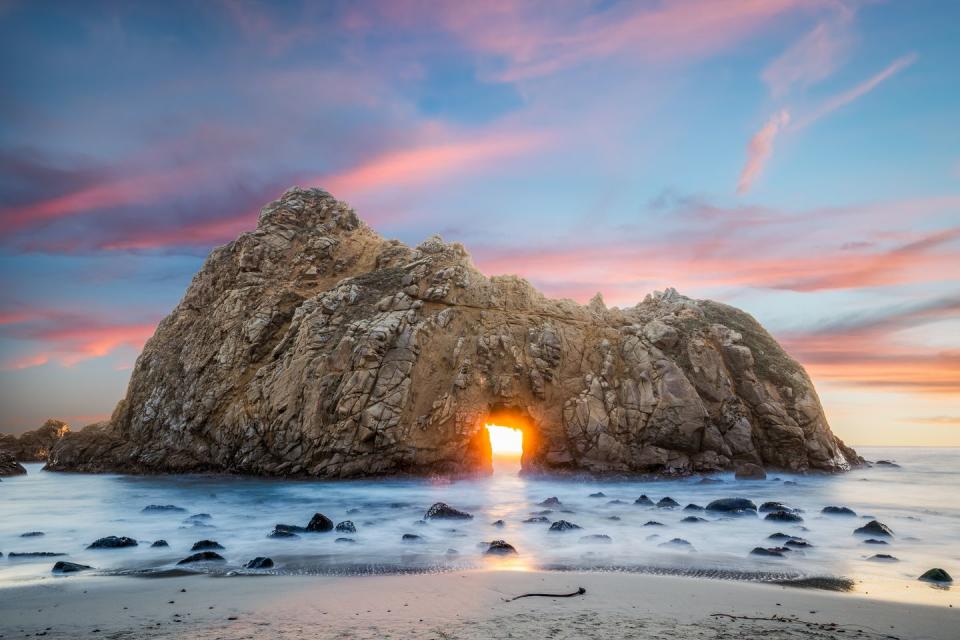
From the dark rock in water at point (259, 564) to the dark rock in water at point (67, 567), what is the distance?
3373 millimetres

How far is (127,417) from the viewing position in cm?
3756

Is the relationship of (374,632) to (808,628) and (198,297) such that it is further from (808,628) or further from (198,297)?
(198,297)

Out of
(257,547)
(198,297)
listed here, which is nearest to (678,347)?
(257,547)

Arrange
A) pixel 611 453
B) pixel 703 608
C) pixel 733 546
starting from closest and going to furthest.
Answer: pixel 703 608, pixel 733 546, pixel 611 453

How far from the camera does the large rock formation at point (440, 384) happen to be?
1176 inches

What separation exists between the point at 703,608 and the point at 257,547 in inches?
430

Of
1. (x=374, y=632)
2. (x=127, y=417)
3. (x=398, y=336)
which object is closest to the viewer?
(x=374, y=632)

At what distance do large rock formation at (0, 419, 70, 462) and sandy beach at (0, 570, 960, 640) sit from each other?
52476 millimetres

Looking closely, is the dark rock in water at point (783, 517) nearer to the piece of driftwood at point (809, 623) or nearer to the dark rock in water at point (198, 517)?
the piece of driftwood at point (809, 623)

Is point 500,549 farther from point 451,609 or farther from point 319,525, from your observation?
point 319,525

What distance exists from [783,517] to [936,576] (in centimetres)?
670

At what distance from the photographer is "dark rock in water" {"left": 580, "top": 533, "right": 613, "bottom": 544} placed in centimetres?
1461

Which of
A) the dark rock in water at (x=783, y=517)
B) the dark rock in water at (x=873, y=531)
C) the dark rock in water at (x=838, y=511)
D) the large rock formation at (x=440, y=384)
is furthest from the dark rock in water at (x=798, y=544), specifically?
the large rock formation at (x=440, y=384)

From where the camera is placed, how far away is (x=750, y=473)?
28969 millimetres
